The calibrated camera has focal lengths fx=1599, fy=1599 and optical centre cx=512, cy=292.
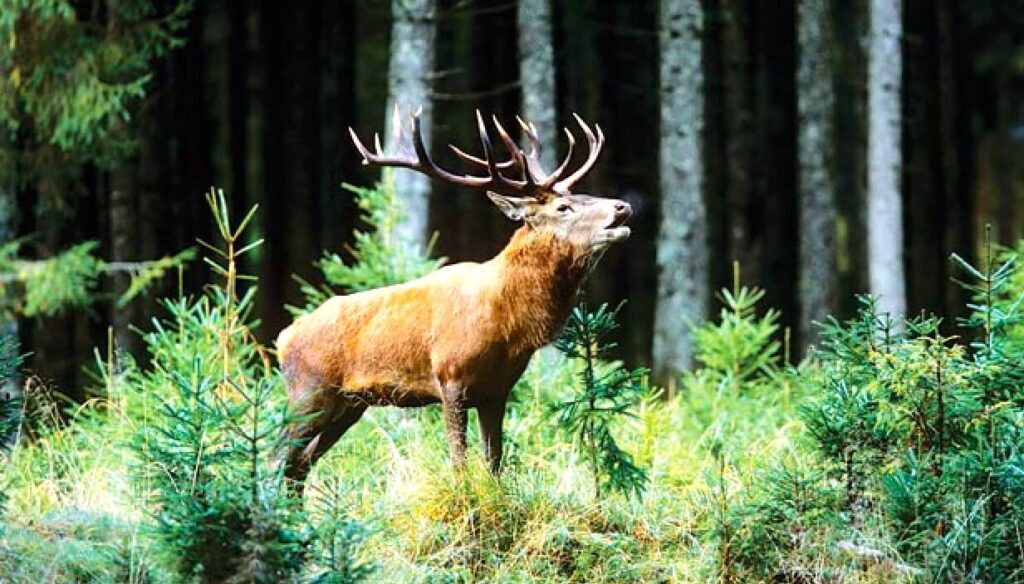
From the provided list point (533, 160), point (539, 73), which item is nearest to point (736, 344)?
point (539, 73)

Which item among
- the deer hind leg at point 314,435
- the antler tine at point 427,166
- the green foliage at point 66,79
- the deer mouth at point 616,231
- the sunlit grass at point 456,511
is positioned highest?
the green foliage at point 66,79

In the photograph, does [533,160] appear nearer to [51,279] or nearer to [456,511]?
[456,511]

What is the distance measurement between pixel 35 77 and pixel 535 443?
6499mm

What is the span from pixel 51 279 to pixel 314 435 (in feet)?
21.4

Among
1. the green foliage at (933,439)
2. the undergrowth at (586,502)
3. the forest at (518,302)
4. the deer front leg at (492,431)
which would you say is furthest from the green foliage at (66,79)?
the green foliage at (933,439)

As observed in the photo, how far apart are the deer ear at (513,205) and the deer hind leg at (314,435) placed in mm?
1173

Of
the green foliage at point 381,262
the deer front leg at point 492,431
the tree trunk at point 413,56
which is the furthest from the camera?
the tree trunk at point 413,56

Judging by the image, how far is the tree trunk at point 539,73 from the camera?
47.4 ft

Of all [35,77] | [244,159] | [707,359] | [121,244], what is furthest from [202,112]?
[707,359]

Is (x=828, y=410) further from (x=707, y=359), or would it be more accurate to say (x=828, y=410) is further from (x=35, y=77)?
(x=35, y=77)

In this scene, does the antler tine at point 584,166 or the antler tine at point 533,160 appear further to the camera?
the antler tine at point 533,160

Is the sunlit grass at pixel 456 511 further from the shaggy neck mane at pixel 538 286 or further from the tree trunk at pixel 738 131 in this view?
the tree trunk at pixel 738 131

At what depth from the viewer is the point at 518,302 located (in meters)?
7.45

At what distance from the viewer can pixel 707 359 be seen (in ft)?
38.8
